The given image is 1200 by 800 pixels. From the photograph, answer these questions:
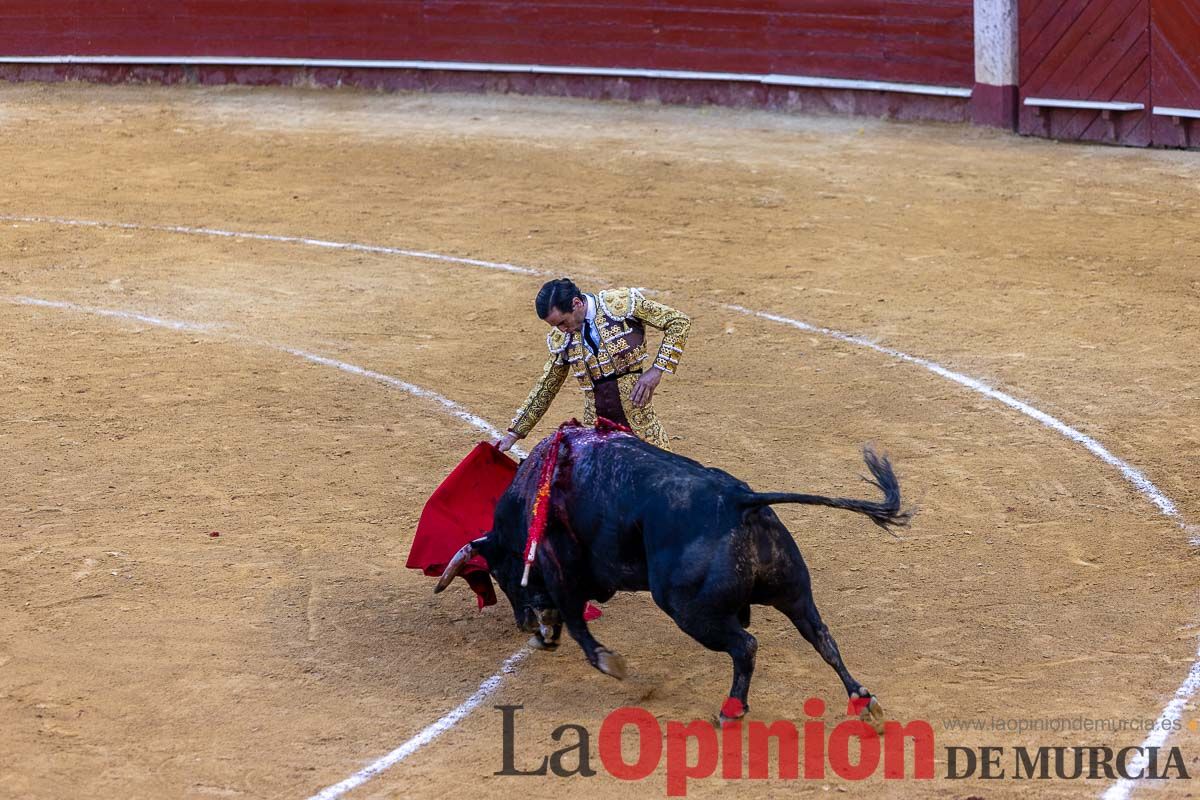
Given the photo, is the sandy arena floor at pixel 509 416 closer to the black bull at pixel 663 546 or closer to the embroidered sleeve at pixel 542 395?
the black bull at pixel 663 546

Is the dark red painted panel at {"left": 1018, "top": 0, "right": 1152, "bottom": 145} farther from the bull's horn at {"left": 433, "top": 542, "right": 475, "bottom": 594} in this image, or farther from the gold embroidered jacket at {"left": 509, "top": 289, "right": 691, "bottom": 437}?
the bull's horn at {"left": 433, "top": 542, "right": 475, "bottom": 594}

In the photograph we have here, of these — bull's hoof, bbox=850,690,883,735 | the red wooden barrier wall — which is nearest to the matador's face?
bull's hoof, bbox=850,690,883,735

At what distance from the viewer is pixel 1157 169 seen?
1188 centimetres

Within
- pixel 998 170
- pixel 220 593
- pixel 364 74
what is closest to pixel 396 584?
pixel 220 593

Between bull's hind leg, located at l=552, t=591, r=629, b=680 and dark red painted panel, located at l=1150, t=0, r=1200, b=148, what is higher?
dark red painted panel, located at l=1150, t=0, r=1200, b=148

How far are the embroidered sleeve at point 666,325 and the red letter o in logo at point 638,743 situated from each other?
1297mm

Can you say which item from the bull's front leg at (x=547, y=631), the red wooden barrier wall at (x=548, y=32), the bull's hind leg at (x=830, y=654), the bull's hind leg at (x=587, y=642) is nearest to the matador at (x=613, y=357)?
the bull's front leg at (x=547, y=631)

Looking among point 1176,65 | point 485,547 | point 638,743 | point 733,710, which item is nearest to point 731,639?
point 733,710

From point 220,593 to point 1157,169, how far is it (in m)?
8.49

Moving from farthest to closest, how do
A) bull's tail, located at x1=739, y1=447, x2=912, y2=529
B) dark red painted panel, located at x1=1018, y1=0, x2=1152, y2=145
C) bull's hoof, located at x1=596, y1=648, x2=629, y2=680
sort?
dark red painted panel, located at x1=1018, y1=0, x2=1152, y2=145 < bull's hoof, located at x1=596, y1=648, x2=629, y2=680 < bull's tail, located at x1=739, y1=447, x2=912, y2=529

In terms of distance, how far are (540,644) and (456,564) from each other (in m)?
0.39

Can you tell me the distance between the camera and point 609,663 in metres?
4.96

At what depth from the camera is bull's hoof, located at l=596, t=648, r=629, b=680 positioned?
4965mm

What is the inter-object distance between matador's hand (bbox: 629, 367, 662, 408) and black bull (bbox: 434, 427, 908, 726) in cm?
41
